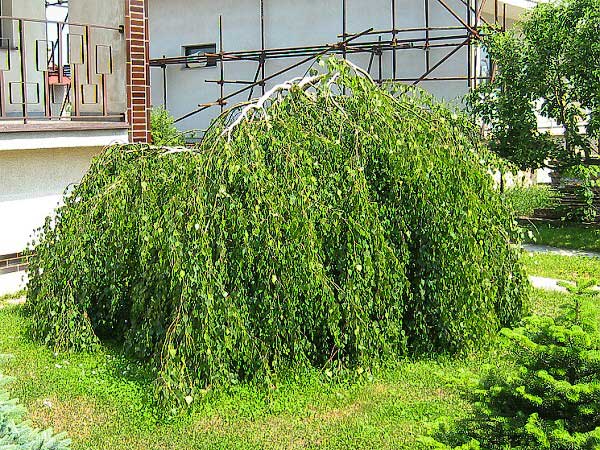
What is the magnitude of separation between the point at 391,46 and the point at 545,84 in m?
6.40

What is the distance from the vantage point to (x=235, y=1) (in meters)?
22.3

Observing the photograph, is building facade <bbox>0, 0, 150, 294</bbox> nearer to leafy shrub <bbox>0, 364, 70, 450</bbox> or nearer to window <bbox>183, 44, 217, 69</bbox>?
leafy shrub <bbox>0, 364, 70, 450</bbox>

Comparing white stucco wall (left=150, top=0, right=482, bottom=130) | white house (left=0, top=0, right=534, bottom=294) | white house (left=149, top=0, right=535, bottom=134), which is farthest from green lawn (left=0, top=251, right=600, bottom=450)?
white stucco wall (left=150, top=0, right=482, bottom=130)

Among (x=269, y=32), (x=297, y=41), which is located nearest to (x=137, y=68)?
(x=297, y=41)

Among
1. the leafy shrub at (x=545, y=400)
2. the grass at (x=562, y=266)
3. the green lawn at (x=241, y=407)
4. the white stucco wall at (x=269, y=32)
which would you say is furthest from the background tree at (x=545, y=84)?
the leafy shrub at (x=545, y=400)

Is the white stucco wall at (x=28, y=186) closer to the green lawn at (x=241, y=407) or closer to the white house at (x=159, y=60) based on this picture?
the white house at (x=159, y=60)

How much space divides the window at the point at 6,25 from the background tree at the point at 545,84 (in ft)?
24.6

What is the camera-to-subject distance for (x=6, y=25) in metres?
12.9

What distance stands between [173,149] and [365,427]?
3.15 m

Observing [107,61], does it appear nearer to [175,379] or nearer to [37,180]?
[37,180]

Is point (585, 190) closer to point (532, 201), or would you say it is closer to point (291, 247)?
point (532, 201)

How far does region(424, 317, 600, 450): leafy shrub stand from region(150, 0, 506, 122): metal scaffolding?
13.3 m

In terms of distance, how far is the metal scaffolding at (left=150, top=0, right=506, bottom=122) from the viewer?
17297 mm

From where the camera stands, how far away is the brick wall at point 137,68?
33.9 feet
